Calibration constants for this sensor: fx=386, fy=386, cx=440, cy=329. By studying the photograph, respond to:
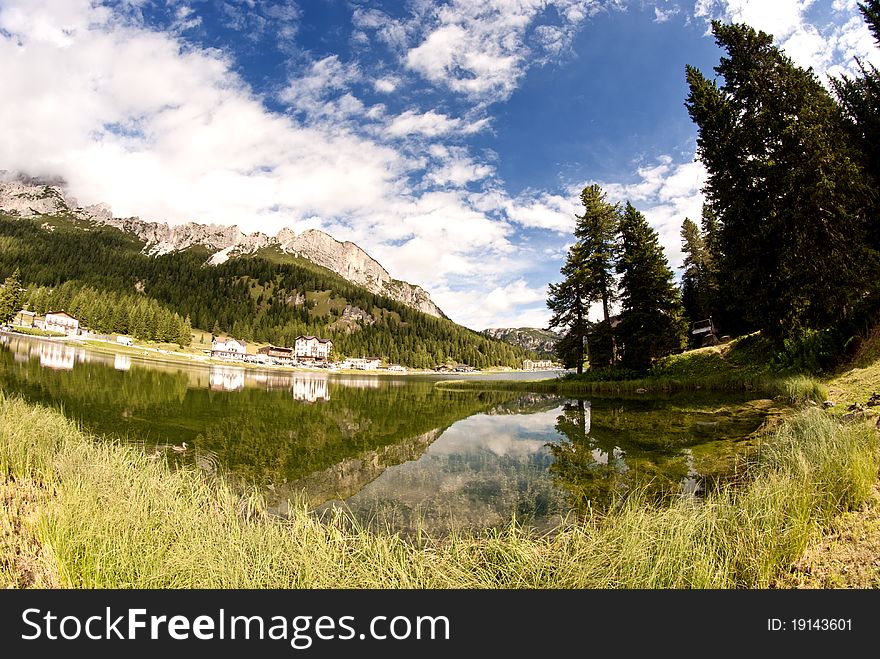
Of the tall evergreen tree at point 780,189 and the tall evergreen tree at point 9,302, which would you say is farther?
the tall evergreen tree at point 9,302

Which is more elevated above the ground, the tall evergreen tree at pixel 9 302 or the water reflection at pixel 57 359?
the tall evergreen tree at pixel 9 302

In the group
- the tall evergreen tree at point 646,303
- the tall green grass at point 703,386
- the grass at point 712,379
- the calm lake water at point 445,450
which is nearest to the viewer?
the calm lake water at point 445,450

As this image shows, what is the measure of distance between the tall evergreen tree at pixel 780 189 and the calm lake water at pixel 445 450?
21.5 feet

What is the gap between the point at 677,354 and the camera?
118 ft

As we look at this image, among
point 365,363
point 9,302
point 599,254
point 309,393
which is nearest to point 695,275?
point 599,254

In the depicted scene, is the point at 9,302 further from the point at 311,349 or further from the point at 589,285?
the point at 589,285

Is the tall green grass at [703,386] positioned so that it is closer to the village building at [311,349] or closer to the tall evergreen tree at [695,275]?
the tall evergreen tree at [695,275]

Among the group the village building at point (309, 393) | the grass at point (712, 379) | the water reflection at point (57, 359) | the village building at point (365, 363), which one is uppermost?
the village building at point (365, 363)

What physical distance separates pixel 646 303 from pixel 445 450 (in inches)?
1033

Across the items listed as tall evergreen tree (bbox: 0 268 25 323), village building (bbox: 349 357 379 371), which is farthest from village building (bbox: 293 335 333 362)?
tall evergreen tree (bbox: 0 268 25 323)

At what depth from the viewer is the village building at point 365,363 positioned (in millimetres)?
175875

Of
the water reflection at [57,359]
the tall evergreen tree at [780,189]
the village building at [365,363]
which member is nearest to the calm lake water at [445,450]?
the tall evergreen tree at [780,189]

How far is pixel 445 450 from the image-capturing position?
603 inches
